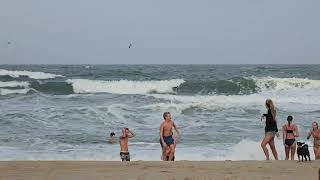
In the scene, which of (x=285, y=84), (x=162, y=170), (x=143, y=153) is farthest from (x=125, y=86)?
(x=162, y=170)

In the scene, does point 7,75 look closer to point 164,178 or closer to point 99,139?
point 99,139

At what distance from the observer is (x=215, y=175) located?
7.40 m

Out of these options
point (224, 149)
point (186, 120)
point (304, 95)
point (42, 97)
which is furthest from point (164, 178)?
point (304, 95)

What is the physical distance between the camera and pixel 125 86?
31.4 metres

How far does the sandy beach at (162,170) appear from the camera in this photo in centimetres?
729

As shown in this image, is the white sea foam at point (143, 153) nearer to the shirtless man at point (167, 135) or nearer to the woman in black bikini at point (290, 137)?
the woman in black bikini at point (290, 137)

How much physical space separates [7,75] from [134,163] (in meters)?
31.1

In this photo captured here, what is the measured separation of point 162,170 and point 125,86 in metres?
23.8

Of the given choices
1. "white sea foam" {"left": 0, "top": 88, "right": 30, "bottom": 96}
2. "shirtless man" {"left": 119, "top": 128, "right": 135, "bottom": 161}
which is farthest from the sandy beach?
"white sea foam" {"left": 0, "top": 88, "right": 30, "bottom": 96}

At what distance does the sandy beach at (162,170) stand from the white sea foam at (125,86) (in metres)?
20.9

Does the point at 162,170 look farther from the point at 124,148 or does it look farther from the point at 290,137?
the point at 290,137

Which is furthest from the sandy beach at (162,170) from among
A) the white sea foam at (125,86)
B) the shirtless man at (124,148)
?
the white sea foam at (125,86)

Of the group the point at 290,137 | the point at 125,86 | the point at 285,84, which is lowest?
the point at 290,137

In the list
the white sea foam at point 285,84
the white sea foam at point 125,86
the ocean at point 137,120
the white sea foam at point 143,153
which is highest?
the white sea foam at point 285,84
